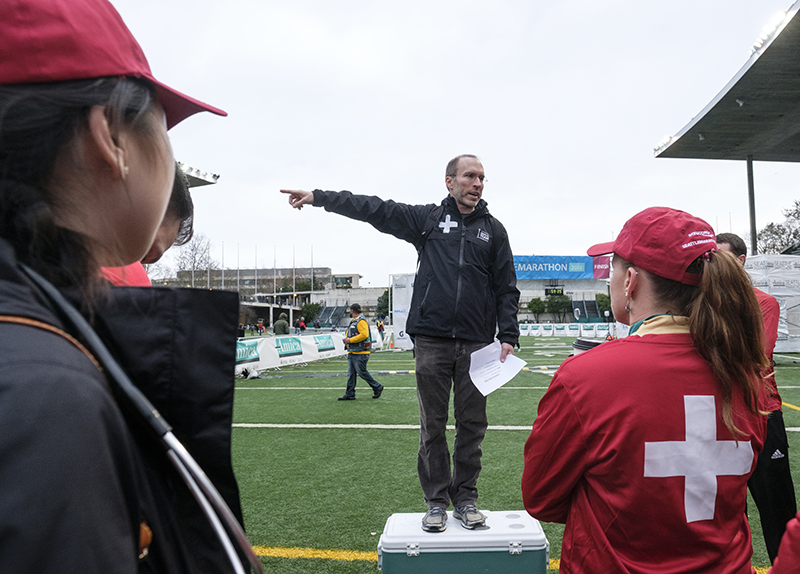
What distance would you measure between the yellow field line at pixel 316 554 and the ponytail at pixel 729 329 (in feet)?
8.26

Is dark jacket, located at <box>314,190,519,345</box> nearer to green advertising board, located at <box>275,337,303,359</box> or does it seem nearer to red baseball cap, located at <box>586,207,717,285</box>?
red baseball cap, located at <box>586,207,717,285</box>

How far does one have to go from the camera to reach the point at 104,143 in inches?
25.5

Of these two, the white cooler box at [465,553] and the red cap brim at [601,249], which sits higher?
the red cap brim at [601,249]

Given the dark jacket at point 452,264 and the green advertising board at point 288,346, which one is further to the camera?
the green advertising board at point 288,346

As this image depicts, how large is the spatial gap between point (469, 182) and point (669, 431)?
92.7 inches

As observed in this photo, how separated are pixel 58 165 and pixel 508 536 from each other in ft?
8.99

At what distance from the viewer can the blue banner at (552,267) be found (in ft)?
140

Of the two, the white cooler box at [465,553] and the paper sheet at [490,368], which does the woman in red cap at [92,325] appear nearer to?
the white cooler box at [465,553]

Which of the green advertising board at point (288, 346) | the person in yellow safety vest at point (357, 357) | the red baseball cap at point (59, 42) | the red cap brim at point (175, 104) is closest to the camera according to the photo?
the red baseball cap at point (59, 42)

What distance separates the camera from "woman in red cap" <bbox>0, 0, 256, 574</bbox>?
44cm

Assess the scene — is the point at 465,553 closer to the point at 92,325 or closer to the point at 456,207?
the point at 456,207

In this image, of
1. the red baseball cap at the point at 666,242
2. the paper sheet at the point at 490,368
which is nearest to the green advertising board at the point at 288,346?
the paper sheet at the point at 490,368

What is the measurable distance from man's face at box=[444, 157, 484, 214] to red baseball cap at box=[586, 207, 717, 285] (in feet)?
5.87

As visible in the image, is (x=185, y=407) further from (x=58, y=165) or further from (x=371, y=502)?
(x=371, y=502)
